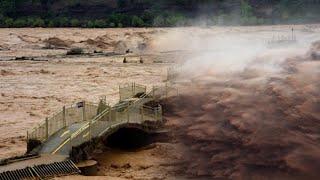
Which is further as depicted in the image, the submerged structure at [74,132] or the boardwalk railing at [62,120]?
the boardwalk railing at [62,120]

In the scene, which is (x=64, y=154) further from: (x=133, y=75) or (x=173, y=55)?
(x=173, y=55)

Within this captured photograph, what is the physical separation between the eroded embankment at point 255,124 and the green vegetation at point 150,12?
67.2 m

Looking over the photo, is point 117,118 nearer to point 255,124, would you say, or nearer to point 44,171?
point 44,171

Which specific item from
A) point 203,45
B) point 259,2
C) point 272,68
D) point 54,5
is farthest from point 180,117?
point 54,5

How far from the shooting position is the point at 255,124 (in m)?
19.5

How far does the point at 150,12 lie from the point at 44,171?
8218 cm

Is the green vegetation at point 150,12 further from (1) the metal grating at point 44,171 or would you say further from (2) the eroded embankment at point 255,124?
(1) the metal grating at point 44,171

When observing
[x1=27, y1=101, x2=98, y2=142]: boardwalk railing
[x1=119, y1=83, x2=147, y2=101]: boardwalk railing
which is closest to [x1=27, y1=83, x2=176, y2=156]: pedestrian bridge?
[x1=27, y1=101, x2=98, y2=142]: boardwalk railing

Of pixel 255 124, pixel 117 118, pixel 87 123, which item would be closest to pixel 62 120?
pixel 87 123

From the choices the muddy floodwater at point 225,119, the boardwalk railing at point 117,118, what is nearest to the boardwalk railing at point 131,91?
the boardwalk railing at point 117,118

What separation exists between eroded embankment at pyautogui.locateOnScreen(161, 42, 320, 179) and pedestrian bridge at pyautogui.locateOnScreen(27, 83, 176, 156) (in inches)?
42.8

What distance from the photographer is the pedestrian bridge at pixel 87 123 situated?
1973cm

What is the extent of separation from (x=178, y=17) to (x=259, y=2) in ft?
61.1

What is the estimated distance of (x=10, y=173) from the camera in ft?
55.6
